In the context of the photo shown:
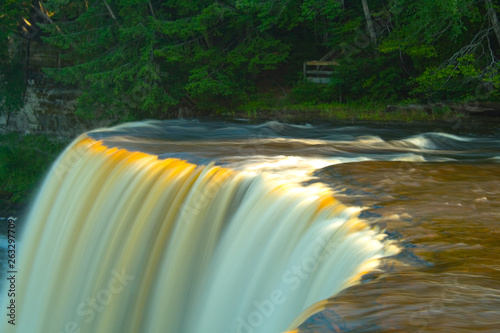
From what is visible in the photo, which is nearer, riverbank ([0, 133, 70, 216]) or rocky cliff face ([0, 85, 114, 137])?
riverbank ([0, 133, 70, 216])

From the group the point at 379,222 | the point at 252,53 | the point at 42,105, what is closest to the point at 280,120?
the point at 252,53

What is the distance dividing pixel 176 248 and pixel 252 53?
58.0 ft

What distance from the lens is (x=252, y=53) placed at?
80.1 feet

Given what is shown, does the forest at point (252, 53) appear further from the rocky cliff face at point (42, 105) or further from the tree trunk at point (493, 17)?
the rocky cliff face at point (42, 105)

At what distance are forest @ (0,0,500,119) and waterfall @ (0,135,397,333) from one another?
459 inches

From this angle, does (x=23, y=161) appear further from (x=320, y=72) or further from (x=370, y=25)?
(x=370, y=25)

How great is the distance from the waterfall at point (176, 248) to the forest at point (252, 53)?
11.7 meters

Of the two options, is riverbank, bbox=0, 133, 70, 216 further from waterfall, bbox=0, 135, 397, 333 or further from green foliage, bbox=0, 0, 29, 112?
waterfall, bbox=0, 135, 397, 333

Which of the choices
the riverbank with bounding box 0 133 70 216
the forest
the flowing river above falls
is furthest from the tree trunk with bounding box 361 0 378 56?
the riverbank with bounding box 0 133 70 216

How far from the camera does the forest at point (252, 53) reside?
1948cm

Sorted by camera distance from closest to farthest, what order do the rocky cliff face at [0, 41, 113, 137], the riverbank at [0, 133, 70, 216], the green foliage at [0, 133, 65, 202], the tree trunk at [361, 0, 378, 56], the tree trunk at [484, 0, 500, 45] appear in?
the tree trunk at [484, 0, 500, 45]
the tree trunk at [361, 0, 378, 56]
the riverbank at [0, 133, 70, 216]
the green foliage at [0, 133, 65, 202]
the rocky cliff face at [0, 41, 113, 137]

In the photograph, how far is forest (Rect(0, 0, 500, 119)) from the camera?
19.5m

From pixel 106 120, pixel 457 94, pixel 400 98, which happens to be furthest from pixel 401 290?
pixel 106 120

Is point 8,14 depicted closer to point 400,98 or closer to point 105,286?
point 400,98
